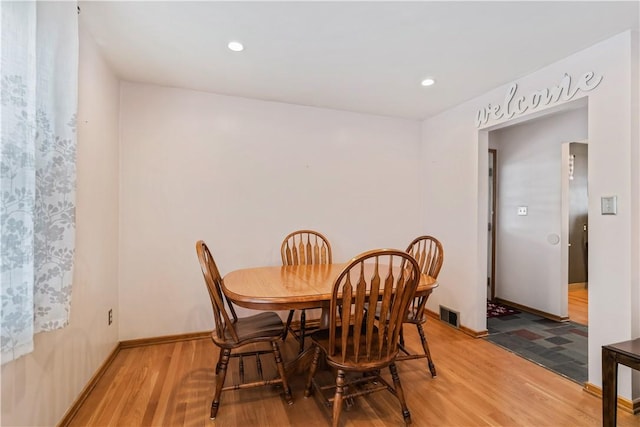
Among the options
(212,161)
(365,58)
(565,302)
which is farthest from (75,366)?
(565,302)

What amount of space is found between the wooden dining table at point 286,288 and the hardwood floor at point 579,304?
104 inches

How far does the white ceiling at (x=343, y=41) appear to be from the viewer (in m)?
1.75

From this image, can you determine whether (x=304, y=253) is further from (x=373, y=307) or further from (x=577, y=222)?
(x=577, y=222)

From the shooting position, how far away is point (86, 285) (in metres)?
2.02

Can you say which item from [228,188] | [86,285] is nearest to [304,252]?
[228,188]

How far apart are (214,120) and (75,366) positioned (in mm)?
2195

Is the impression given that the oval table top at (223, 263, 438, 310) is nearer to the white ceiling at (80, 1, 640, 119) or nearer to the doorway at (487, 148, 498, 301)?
the white ceiling at (80, 1, 640, 119)

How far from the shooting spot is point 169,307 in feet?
9.34

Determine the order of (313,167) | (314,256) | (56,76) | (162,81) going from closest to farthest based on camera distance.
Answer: (56,76) < (162,81) < (314,256) < (313,167)

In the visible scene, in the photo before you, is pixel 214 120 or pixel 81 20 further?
pixel 214 120

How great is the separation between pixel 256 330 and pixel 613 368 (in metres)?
1.97

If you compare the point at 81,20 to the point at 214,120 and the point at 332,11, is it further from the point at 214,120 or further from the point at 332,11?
the point at 332,11

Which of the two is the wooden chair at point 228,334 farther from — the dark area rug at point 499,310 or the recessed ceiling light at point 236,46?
the dark area rug at point 499,310

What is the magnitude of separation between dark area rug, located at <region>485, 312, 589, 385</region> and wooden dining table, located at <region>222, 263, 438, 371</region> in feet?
4.34
